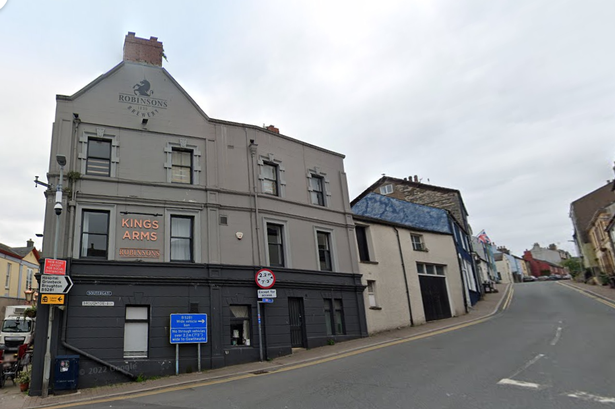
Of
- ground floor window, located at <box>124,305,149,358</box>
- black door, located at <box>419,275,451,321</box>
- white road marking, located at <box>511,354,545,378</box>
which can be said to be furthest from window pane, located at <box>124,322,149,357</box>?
black door, located at <box>419,275,451,321</box>

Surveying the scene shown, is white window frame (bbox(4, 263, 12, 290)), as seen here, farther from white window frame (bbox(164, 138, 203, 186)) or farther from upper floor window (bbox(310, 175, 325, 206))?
upper floor window (bbox(310, 175, 325, 206))

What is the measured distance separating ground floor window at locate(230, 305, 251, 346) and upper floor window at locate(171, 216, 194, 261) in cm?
267

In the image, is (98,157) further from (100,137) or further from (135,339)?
(135,339)

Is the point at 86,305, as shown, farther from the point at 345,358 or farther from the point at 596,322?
the point at 596,322

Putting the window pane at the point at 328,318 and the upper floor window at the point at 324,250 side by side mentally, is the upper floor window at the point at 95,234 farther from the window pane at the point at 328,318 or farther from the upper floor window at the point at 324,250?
the window pane at the point at 328,318

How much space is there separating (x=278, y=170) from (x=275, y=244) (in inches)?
142

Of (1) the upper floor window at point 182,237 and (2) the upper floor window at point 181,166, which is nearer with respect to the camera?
(1) the upper floor window at point 182,237

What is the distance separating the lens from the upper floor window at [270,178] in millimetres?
18297

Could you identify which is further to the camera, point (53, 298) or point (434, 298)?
point (434, 298)

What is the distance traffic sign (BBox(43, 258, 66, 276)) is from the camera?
11445 mm

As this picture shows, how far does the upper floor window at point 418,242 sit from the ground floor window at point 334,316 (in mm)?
8512

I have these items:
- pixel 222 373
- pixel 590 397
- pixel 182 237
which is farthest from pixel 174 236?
pixel 590 397

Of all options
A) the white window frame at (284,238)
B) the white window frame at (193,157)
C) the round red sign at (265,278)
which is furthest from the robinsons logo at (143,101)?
the round red sign at (265,278)

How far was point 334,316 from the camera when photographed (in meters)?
18.1
